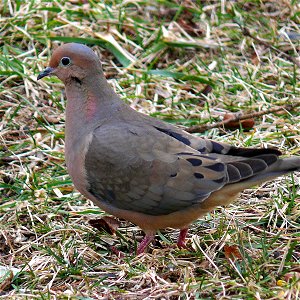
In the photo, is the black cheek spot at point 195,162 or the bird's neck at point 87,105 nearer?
the black cheek spot at point 195,162

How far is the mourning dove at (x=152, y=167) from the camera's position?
405cm

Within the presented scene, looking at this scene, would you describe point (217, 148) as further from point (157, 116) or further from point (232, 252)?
point (157, 116)

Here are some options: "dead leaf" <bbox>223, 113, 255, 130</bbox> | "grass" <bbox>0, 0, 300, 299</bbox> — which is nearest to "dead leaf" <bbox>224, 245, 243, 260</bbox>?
"grass" <bbox>0, 0, 300, 299</bbox>

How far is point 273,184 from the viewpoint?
15.8ft

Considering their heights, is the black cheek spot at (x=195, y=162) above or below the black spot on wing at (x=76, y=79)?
below

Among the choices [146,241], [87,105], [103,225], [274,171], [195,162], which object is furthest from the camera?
[103,225]

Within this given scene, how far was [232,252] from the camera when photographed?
408 cm

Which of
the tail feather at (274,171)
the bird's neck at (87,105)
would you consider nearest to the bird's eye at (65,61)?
the bird's neck at (87,105)

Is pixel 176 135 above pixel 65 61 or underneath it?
underneath

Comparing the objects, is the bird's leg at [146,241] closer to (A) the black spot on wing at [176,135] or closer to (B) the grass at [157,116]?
(B) the grass at [157,116]

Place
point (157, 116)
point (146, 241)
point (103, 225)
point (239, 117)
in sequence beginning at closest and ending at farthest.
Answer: point (146, 241)
point (103, 225)
point (239, 117)
point (157, 116)

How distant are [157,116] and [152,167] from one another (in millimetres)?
1581

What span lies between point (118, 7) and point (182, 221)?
3.04 metres

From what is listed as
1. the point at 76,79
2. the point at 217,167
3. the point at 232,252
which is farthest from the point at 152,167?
the point at 76,79
